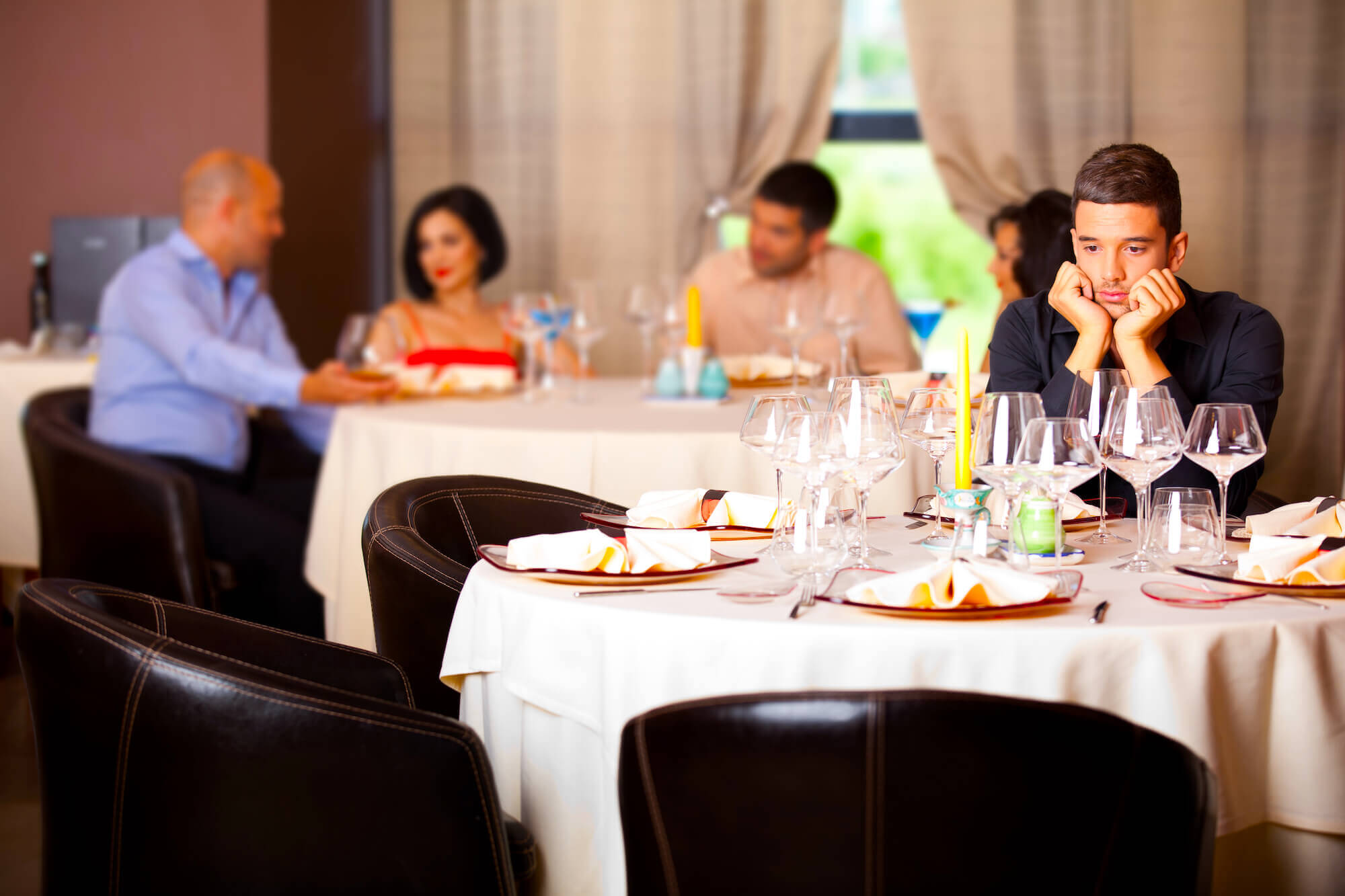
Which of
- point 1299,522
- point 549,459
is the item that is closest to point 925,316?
point 549,459

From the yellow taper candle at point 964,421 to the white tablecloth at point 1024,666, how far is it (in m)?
0.23

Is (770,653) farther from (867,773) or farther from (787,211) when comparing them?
(787,211)

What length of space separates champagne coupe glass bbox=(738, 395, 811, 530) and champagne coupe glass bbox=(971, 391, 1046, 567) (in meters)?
0.23

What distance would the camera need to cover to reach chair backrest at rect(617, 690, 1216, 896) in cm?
89

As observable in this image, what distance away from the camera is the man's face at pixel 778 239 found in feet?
14.8

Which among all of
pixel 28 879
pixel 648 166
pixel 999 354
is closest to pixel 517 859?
pixel 999 354

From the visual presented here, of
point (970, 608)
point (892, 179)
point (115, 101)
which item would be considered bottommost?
point (970, 608)

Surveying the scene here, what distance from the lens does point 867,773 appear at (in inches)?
35.4

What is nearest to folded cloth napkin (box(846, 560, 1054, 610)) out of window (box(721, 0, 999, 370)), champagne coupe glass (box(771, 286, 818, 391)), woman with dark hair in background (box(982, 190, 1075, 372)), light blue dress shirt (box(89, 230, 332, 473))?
woman with dark hair in background (box(982, 190, 1075, 372))

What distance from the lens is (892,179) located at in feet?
18.3

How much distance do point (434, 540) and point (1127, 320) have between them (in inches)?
43.7

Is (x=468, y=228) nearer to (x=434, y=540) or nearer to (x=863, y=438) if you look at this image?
(x=434, y=540)

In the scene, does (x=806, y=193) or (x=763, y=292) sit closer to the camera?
(x=806, y=193)

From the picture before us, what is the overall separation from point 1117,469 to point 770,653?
0.60 metres
